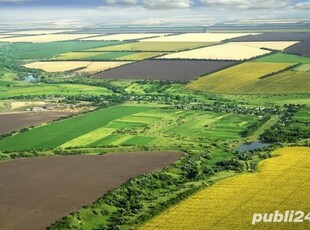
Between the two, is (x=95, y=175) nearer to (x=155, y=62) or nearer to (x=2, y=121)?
(x=2, y=121)

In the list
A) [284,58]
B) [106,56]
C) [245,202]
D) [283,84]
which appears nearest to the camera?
[245,202]

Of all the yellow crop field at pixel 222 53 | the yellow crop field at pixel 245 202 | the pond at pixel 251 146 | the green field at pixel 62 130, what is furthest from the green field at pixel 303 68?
the yellow crop field at pixel 245 202

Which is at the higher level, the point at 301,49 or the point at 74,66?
the point at 301,49

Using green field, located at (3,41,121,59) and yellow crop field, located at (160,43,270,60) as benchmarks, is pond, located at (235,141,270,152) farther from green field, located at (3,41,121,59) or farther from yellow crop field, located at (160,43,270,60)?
green field, located at (3,41,121,59)

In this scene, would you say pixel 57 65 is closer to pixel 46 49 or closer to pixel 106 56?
pixel 106 56

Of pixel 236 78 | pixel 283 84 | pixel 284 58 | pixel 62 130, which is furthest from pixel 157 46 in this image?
pixel 62 130

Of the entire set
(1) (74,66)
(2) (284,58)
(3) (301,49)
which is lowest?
(1) (74,66)
